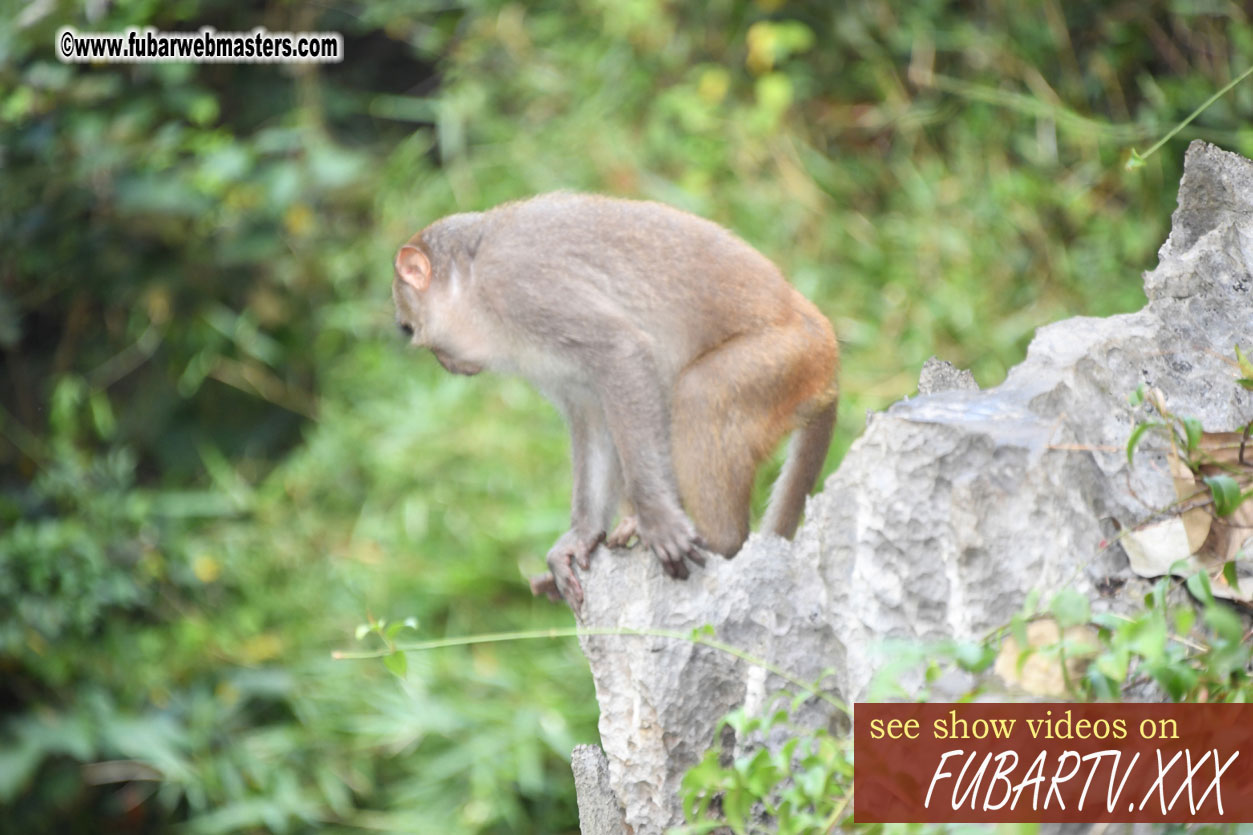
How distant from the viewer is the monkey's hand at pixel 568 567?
Result: 12.5 ft

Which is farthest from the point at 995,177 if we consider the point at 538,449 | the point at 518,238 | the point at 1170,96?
the point at 518,238

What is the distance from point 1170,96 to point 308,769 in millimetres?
5182

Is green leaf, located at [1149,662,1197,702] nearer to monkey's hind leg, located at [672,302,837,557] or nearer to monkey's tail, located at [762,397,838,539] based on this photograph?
monkey's hind leg, located at [672,302,837,557]

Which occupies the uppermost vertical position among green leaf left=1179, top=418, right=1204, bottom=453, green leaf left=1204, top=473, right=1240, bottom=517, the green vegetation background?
green leaf left=1179, top=418, right=1204, bottom=453

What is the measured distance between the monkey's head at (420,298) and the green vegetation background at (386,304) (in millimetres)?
2057

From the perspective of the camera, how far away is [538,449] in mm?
7066

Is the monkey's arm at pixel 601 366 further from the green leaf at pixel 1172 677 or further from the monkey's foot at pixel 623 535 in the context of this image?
the green leaf at pixel 1172 677

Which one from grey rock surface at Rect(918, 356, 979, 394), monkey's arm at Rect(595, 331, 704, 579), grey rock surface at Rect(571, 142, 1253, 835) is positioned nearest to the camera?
grey rock surface at Rect(571, 142, 1253, 835)

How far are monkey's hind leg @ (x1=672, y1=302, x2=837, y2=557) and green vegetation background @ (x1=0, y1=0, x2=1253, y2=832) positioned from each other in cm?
249

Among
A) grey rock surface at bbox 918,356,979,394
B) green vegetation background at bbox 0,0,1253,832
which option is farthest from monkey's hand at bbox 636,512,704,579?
green vegetation background at bbox 0,0,1253,832

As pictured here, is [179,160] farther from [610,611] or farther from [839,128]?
[610,611]

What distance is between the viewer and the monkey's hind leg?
3.71 metres

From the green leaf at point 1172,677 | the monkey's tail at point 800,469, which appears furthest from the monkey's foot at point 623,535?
the green leaf at point 1172,677

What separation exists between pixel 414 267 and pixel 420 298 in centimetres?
10
